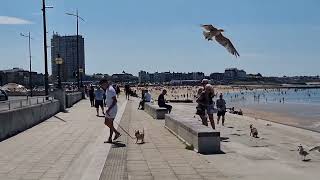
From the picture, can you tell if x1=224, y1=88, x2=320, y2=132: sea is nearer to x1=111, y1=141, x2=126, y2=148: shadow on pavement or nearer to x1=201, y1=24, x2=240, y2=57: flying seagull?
x1=201, y1=24, x2=240, y2=57: flying seagull

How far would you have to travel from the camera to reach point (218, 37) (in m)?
13.7

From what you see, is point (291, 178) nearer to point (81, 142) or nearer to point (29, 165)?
point (29, 165)

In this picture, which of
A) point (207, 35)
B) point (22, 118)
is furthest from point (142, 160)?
point (22, 118)

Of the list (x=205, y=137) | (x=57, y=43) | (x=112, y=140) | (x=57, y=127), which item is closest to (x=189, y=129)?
(x=205, y=137)

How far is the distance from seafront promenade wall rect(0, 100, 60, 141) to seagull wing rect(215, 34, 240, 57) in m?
6.49

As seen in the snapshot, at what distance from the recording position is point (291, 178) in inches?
371

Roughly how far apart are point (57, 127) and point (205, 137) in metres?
9.31

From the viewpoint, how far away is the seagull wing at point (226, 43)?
13.7 m

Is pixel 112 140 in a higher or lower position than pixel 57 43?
lower

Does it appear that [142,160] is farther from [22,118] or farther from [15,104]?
[15,104]

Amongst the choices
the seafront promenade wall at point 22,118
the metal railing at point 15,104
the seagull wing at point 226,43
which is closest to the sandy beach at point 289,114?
the seafront promenade wall at point 22,118

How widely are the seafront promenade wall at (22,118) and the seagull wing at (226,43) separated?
6492mm

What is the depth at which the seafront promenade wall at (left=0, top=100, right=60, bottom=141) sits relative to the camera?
1625 centimetres

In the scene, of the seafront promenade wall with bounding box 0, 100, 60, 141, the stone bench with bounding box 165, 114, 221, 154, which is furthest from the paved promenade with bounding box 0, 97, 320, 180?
the seafront promenade wall with bounding box 0, 100, 60, 141
